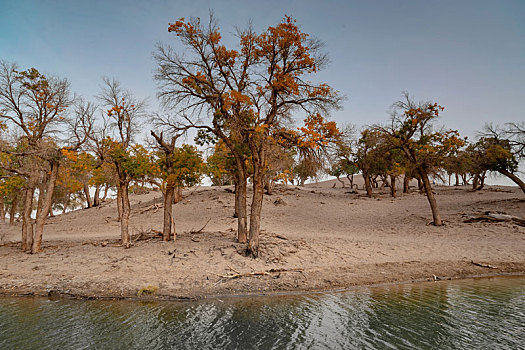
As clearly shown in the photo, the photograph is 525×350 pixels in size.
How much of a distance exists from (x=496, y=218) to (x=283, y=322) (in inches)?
838

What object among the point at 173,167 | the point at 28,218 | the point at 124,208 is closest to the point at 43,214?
the point at 28,218

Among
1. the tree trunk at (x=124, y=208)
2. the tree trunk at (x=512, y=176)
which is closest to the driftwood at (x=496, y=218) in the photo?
the tree trunk at (x=512, y=176)

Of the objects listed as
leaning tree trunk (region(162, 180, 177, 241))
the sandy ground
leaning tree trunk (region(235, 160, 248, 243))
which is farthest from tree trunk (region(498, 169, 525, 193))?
leaning tree trunk (region(162, 180, 177, 241))

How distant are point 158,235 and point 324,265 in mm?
10850

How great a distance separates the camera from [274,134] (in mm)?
14734

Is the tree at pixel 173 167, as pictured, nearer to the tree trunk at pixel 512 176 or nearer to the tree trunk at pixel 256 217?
the tree trunk at pixel 256 217

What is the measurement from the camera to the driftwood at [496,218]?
21431 millimetres

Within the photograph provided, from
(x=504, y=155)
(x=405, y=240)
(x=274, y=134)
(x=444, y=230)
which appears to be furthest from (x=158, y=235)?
(x=504, y=155)

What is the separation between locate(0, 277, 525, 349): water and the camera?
24.4 ft

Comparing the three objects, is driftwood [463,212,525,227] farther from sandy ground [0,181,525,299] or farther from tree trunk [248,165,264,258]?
tree trunk [248,165,264,258]

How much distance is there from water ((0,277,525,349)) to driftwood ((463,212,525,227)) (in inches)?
498

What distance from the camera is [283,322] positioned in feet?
28.5

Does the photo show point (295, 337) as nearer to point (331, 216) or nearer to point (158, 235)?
point (158, 235)

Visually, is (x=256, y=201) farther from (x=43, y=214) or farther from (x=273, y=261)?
(x=43, y=214)
